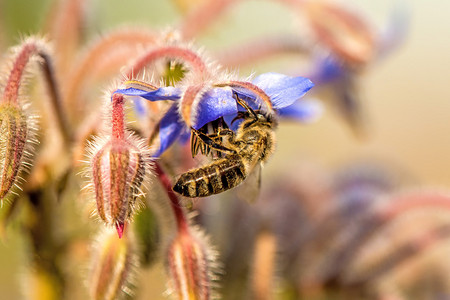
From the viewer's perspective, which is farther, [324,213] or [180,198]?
[324,213]

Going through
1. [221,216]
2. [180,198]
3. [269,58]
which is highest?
[269,58]

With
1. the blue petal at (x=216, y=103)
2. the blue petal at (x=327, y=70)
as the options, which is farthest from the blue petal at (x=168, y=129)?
the blue petal at (x=327, y=70)

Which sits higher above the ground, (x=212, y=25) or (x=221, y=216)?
(x=212, y=25)

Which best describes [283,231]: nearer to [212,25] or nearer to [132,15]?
[212,25]

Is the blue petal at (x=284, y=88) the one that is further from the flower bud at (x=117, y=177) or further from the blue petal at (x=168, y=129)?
the flower bud at (x=117, y=177)

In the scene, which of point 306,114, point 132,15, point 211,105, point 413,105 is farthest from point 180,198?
point 413,105

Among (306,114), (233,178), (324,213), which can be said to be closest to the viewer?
(233,178)
